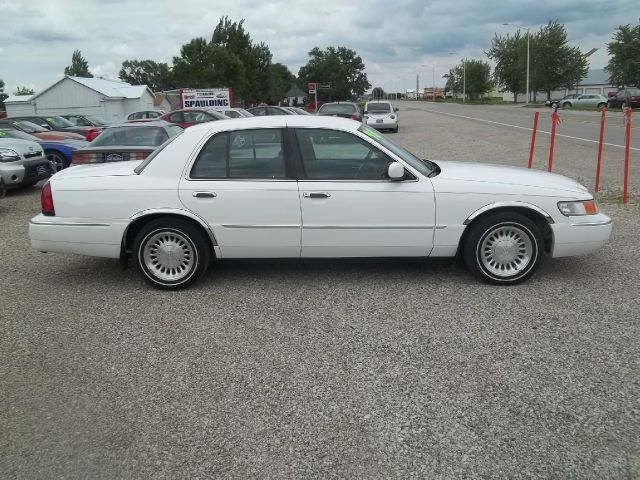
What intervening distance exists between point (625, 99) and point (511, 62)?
120 feet

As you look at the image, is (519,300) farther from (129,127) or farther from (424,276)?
(129,127)

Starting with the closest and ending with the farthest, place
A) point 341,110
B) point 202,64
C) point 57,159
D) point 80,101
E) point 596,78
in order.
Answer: point 57,159
point 341,110
point 80,101
point 202,64
point 596,78

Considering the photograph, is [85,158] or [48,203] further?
[85,158]

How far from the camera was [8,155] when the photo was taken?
10.8 metres

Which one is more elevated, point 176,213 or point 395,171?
point 395,171

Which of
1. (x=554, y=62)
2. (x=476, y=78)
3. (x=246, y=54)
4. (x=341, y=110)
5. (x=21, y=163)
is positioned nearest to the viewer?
(x=21, y=163)

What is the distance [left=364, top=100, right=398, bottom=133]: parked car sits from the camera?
Result: 1048 inches

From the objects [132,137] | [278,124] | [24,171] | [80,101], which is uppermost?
[80,101]

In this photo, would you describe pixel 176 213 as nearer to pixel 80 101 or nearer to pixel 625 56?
pixel 80 101

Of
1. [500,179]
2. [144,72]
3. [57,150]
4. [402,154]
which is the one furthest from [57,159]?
[144,72]

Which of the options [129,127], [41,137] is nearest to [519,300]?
[129,127]

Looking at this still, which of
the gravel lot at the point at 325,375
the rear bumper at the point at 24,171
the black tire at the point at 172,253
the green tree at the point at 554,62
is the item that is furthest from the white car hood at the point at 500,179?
the green tree at the point at 554,62

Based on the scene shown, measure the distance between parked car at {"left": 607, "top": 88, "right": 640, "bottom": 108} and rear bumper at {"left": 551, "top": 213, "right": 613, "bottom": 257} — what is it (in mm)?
43911

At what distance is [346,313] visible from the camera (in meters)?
4.55
